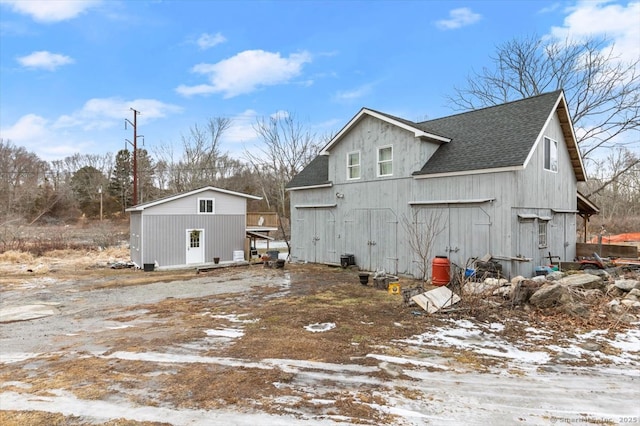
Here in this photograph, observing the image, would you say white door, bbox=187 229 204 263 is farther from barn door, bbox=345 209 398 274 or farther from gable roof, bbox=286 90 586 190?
gable roof, bbox=286 90 586 190

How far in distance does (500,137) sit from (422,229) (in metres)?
4.06

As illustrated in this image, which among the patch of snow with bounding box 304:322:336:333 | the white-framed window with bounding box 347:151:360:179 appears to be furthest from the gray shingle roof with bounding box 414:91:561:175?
the patch of snow with bounding box 304:322:336:333

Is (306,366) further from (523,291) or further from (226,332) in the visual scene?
(523,291)

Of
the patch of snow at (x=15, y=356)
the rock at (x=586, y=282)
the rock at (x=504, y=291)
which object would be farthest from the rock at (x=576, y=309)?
the patch of snow at (x=15, y=356)

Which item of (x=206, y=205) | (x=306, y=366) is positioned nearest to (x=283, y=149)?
(x=206, y=205)

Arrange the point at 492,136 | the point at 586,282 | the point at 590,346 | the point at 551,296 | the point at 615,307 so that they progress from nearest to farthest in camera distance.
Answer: the point at 590,346, the point at 615,307, the point at 551,296, the point at 586,282, the point at 492,136

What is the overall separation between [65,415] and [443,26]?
1957 centimetres

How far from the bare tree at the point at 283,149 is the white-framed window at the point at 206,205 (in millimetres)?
15977

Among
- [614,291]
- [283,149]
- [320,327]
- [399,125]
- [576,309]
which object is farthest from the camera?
[283,149]

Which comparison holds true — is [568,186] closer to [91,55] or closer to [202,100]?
[91,55]

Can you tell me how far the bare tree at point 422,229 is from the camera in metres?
12.0

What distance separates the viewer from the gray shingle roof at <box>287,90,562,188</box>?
10.8 meters

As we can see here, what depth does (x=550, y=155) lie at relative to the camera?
40.7 ft

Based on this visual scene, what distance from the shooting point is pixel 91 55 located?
18609 mm
